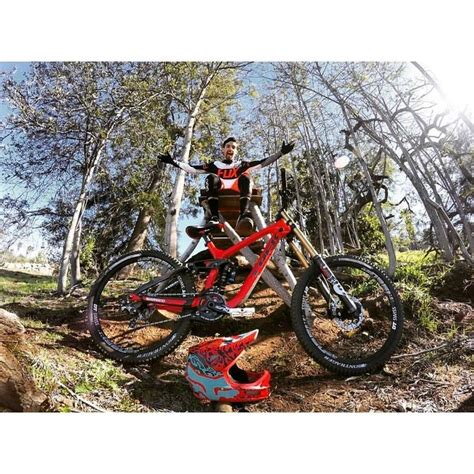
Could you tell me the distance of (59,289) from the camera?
11.0 ft

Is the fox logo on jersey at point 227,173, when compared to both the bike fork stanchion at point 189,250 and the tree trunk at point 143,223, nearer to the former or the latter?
the bike fork stanchion at point 189,250

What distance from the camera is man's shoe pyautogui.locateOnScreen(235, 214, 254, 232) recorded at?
128 inches

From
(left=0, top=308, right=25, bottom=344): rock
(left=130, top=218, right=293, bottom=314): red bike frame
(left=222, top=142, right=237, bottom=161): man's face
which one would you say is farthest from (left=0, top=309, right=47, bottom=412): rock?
(left=222, top=142, right=237, bottom=161): man's face

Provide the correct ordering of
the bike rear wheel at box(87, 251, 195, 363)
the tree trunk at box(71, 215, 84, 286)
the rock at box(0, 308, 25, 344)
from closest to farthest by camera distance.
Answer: the rock at box(0, 308, 25, 344) → the bike rear wheel at box(87, 251, 195, 363) → the tree trunk at box(71, 215, 84, 286)

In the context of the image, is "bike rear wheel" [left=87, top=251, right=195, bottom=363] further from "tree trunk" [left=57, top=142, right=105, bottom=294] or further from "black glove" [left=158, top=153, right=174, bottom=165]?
"black glove" [left=158, top=153, right=174, bottom=165]

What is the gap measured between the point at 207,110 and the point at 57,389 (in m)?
2.11

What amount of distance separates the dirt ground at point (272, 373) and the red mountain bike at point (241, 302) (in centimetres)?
10

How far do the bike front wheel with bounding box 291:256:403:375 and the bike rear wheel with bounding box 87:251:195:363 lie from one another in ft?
2.42

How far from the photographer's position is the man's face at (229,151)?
338 centimetres

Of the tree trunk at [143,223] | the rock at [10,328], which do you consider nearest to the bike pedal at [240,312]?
the tree trunk at [143,223]

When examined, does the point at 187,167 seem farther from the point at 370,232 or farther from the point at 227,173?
the point at 370,232
